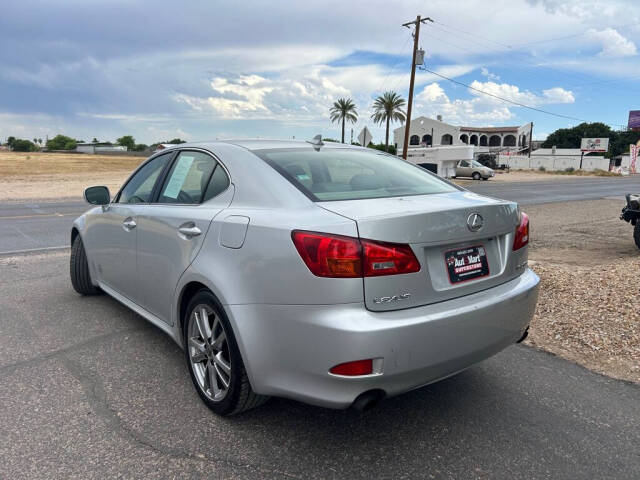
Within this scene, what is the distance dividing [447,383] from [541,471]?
38.9 inches

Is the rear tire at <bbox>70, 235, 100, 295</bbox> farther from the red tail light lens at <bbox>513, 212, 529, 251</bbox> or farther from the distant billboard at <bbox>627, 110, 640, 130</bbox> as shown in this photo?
the distant billboard at <bbox>627, 110, 640, 130</bbox>

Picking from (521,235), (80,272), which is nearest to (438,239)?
(521,235)

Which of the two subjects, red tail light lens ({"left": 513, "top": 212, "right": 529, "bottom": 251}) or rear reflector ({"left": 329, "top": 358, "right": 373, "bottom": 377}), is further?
red tail light lens ({"left": 513, "top": 212, "right": 529, "bottom": 251})

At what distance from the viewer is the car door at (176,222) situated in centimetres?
308

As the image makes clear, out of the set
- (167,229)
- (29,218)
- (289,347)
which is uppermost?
(167,229)

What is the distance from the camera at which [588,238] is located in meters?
10.1

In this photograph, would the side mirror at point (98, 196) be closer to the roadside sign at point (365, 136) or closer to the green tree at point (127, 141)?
the roadside sign at point (365, 136)

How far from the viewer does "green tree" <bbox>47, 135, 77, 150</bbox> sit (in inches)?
4390

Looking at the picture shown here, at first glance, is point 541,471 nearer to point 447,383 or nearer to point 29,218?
point 447,383

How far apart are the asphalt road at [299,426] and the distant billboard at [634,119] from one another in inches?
3480

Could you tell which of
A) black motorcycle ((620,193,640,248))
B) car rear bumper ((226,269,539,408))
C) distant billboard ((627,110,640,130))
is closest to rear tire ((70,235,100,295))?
car rear bumper ((226,269,539,408))

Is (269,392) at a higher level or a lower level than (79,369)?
higher

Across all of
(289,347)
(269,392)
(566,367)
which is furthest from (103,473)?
(566,367)

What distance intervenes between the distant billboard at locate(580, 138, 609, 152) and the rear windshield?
9999 centimetres
